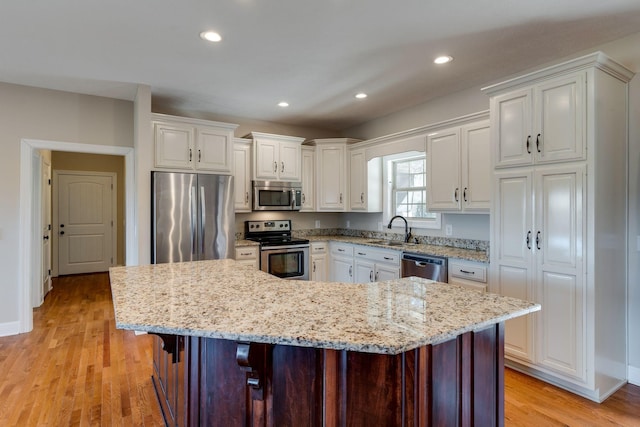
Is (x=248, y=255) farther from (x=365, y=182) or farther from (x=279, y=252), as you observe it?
(x=365, y=182)

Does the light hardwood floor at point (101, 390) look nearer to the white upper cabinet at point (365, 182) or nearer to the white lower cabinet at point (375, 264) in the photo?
the white lower cabinet at point (375, 264)

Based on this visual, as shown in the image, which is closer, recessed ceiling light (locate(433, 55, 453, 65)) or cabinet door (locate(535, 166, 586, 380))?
cabinet door (locate(535, 166, 586, 380))

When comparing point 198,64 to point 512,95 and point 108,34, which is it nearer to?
point 108,34

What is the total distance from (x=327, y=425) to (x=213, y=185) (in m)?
3.23

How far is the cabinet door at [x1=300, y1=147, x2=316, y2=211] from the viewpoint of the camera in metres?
5.12

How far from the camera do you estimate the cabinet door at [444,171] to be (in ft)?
11.7

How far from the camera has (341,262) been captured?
474cm

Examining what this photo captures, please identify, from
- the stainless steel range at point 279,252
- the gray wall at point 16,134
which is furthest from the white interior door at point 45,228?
the stainless steel range at point 279,252

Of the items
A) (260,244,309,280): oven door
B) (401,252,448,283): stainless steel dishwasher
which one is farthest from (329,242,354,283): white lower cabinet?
(401,252,448,283): stainless steel dishwasher

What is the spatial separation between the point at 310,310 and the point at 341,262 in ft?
10.9

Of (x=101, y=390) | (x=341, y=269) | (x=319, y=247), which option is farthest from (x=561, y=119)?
(x=101, y=390)

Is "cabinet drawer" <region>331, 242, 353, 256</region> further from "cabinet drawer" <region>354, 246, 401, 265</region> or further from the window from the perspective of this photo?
the window

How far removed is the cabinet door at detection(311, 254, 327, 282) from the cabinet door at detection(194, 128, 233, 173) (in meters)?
1.65

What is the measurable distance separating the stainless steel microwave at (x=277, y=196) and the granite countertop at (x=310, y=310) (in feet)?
8.73
